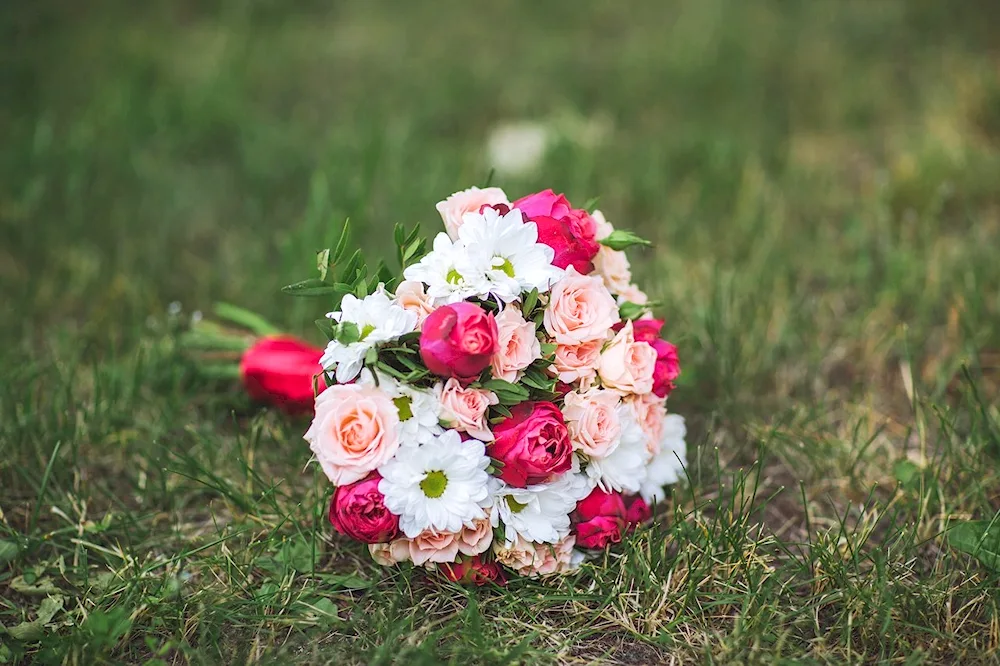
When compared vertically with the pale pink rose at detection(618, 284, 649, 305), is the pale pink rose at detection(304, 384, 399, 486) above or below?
below

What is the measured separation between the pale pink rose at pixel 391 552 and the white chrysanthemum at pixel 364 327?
0.29 meters

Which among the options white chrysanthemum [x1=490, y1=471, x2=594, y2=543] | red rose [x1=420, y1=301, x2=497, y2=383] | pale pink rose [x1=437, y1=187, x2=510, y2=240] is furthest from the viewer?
pale pink rose [x1=437, y1=187, x2=510, y2=240]

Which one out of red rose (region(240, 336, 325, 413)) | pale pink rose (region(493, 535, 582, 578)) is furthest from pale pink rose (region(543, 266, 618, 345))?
red rose (region(240, 336, 325, 413))

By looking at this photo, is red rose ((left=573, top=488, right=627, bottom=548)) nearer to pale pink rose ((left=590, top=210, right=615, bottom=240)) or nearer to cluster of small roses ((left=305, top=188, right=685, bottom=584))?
cluster of small roses ((left=305, top=188, right=685, bottom=584))

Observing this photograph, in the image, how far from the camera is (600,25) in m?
4.22

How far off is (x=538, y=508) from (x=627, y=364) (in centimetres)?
29

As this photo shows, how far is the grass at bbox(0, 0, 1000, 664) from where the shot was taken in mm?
1528

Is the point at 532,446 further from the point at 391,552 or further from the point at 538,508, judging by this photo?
the point at 391,552

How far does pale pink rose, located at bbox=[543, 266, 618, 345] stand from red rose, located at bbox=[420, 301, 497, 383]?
0.47 ft

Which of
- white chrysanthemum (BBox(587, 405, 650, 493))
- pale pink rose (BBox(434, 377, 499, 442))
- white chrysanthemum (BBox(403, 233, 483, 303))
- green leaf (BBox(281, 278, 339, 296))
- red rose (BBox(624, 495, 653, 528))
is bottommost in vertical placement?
red rose (BBox(624, 495, 653, 528))

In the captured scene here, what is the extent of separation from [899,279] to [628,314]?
1.06 metres

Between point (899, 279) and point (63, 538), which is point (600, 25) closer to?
point (899, 279)

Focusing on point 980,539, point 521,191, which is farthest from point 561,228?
point 521,191

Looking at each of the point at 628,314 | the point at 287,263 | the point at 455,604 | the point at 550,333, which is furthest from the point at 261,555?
the point at 287,263
